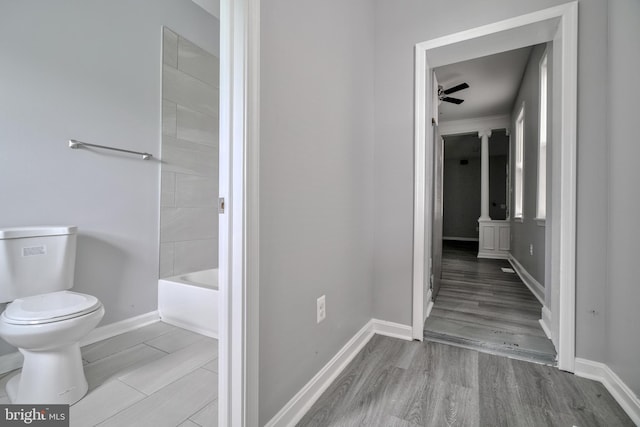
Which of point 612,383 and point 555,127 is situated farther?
point 555,127

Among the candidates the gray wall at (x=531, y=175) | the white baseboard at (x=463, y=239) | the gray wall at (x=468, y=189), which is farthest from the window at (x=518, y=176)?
the white baseboard at (x=463, y=239)

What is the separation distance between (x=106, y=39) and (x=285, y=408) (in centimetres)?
260

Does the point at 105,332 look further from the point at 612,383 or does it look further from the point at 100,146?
the point at 612,383

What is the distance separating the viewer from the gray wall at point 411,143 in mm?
1497

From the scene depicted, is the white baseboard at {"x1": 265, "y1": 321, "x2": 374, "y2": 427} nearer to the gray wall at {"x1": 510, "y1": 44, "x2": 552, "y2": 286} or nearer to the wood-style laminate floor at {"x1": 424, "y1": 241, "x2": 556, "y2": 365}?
the wood-style laminate floor at {"x1": 424, "y1": 241, "x2": 556, "y2": 365}

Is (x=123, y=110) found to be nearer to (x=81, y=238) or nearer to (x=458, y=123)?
(x=81, y=238)

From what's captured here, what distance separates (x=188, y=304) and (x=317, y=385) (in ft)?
4.07

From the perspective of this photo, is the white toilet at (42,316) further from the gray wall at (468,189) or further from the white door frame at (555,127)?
the gray wall at (468,189)

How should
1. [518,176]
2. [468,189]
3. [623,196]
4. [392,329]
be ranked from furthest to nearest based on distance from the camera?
[468,189] < [518,176] < [392,329] < [623,196]

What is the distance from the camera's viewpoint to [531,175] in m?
3.17

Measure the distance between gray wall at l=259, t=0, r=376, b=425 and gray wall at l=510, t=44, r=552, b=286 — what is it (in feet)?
6.86

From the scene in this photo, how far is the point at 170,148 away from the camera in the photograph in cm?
239

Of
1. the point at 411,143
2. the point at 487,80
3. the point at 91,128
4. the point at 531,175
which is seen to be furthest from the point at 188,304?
the point at 487,80

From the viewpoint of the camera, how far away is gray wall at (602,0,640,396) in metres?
1.23
